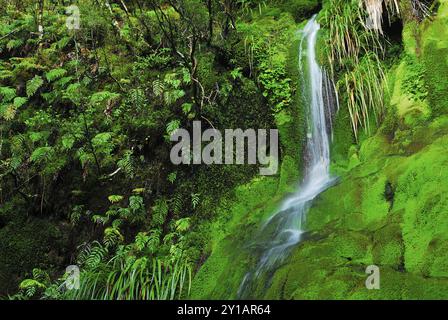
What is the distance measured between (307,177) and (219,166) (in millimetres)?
1336

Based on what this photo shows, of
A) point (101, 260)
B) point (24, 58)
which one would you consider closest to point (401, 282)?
point (101, 260)

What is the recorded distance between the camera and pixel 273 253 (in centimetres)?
437

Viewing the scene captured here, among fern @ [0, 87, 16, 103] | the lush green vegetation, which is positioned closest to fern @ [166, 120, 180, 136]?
the lush green vegetation

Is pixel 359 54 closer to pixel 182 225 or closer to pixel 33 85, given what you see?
pixel 182 225

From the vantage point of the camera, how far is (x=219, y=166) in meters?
6.48

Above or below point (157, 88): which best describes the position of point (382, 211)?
below

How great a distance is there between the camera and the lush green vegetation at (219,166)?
4027mm

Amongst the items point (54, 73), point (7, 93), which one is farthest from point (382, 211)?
point (7, 93)

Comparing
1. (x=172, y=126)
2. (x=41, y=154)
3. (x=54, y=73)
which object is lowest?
(x=41, y=154)

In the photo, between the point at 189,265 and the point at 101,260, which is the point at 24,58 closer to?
the point at 101,260

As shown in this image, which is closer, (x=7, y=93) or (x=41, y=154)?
(x=41, y=154)

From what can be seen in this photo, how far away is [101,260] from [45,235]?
1.46 meters

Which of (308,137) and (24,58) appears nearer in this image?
(308,137)
